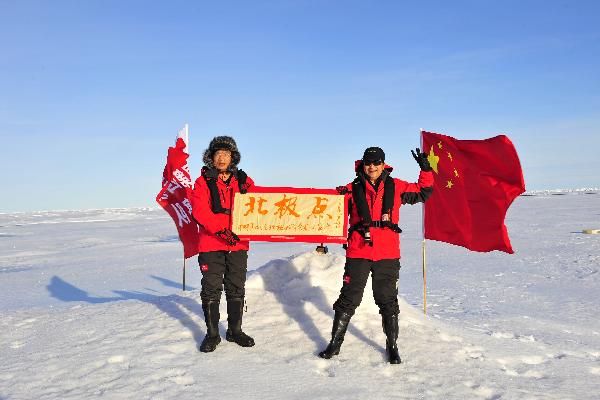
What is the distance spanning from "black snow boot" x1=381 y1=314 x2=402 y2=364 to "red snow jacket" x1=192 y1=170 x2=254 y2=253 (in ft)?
4.69

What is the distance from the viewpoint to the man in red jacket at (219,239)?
13.7 ft

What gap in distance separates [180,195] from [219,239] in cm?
246

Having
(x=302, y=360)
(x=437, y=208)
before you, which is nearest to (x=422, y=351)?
(x=302, y=360)

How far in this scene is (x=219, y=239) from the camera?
422cm

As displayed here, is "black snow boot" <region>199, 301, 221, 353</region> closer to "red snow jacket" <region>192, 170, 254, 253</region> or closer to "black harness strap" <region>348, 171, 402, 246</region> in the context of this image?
"red snow jacket" <region>192, 170, 254, 253</region>

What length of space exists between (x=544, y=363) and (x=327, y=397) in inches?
87.9

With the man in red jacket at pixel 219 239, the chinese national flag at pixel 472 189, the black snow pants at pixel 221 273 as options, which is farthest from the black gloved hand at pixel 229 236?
the chinese national flag at pixel 472 189

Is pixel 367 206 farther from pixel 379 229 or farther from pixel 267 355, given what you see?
pixel 267 355

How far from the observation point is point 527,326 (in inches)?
237

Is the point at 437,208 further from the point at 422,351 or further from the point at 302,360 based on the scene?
the point at 302,360

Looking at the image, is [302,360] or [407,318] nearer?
[302,360]

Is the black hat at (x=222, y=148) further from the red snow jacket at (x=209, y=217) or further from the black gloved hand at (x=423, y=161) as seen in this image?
the black gloved hand at (x=423, y=161)

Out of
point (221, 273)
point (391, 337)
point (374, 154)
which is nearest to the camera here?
point (374, 154)

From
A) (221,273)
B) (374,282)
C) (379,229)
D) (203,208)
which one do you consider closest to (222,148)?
(203,208)
